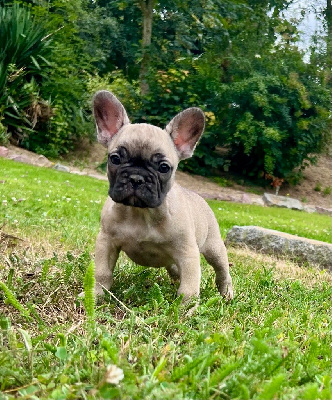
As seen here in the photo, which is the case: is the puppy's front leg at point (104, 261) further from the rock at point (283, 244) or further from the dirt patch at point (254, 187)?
the dirt patch at point (254, 187)

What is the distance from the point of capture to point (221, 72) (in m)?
17.6

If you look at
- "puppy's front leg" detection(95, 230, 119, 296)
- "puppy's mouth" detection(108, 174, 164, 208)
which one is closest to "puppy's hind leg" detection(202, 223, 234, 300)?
"puppy's front leg" detection(95, 230, 119, 296)

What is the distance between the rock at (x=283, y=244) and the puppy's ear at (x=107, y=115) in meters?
3.78

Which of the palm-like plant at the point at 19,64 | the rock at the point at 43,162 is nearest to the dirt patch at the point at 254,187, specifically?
the rock at the point at 43,162

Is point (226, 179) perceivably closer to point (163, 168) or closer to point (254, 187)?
point (254, 187)

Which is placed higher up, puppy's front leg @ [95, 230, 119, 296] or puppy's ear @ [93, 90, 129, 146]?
puppy's ear @ [93, 90, 129, 146]

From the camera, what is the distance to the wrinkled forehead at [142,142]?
9.24ft

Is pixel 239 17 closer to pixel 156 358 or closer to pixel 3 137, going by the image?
pixel 3 137

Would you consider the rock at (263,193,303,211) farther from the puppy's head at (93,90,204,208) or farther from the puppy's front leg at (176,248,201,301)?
the puppy's front leg at (176,248,201,301)

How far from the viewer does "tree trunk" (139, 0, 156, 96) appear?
16797mm

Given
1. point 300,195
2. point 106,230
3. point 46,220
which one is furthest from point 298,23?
point 106,230

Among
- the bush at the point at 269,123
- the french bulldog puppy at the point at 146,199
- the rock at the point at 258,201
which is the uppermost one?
the bush at the point at 269,123

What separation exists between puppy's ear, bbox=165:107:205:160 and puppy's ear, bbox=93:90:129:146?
0.30 m

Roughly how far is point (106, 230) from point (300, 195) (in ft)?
54.0
